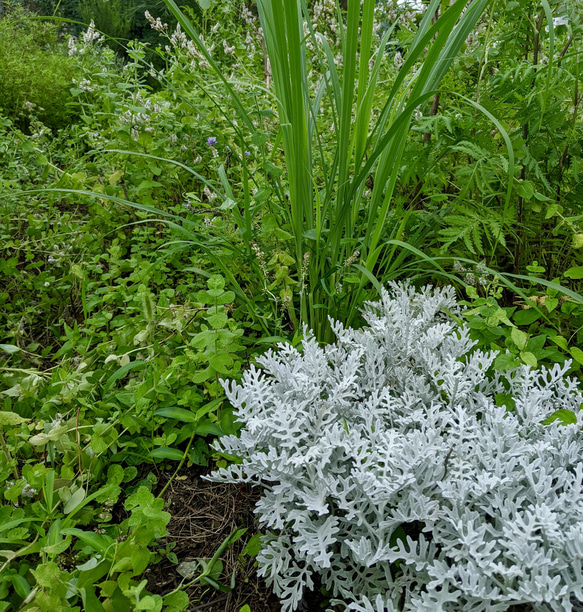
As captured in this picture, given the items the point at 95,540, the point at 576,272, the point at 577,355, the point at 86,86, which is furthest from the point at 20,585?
the point at 86,86

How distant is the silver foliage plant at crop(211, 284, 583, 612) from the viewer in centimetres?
87

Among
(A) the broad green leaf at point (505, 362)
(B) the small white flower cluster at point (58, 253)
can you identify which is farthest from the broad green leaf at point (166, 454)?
(B) the small white flower cluster at point (58, 253)

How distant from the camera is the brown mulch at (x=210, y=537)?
111cm

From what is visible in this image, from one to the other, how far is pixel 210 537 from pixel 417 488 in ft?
2.02

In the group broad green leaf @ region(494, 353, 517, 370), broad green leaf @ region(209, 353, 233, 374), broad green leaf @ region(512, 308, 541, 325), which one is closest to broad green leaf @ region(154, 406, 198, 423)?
broad green leaf @ region(209, 353, 233, 374)

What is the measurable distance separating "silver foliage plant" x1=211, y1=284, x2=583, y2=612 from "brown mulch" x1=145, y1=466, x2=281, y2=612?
0.09m

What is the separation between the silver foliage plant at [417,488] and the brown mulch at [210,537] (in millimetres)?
86

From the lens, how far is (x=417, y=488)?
3.24 ft

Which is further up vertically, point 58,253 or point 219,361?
point 58,253

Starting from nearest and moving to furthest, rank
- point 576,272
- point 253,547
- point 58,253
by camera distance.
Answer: point 253,547 < point 576,272 < point 58,253

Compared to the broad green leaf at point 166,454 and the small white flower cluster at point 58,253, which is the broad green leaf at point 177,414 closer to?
the broad green leaf at point 166,454

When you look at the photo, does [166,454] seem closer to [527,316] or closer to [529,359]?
[529,359]

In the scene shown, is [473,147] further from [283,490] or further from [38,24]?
[38,24]

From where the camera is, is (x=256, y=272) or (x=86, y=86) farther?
(x=86, y=86)
